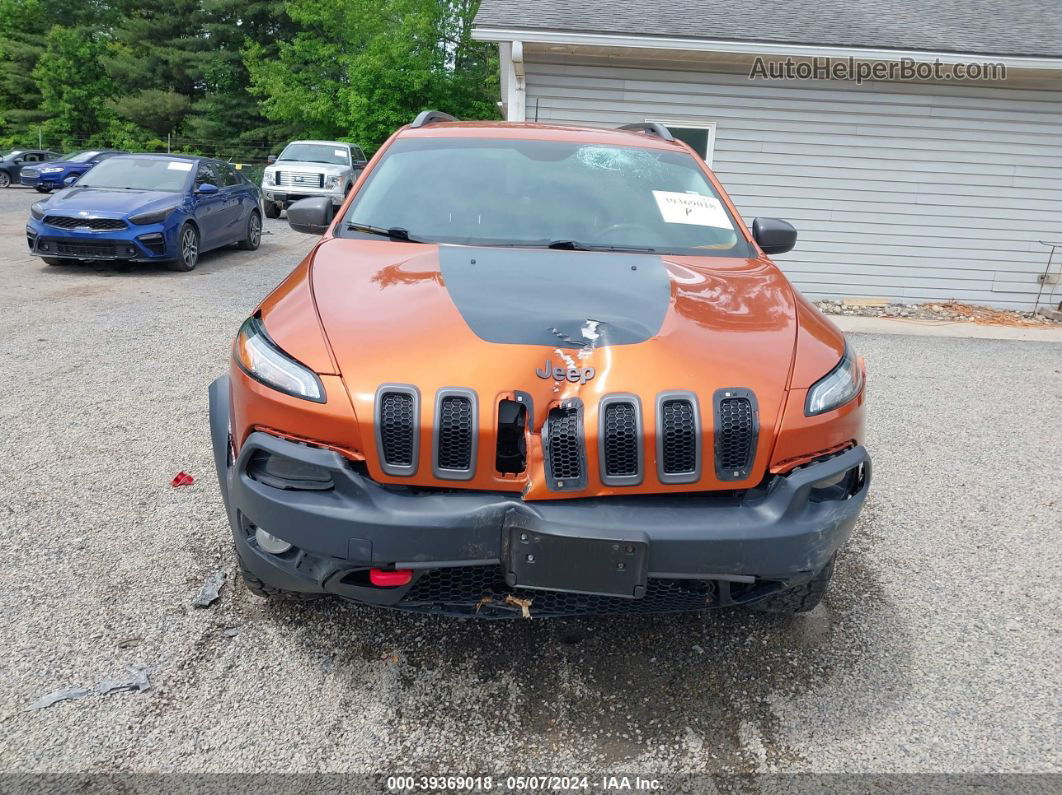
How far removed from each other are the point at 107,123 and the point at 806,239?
139 feet

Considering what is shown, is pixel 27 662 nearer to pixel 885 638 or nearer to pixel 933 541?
pixel 885 638

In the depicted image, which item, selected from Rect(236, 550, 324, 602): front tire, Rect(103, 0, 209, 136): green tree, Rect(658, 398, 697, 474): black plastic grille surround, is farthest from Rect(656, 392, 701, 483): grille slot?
Rect(103, 0, 209, 136): green tree

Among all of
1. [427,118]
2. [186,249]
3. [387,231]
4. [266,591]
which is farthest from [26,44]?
[266,591]

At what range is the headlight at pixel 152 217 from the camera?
8.97 meters

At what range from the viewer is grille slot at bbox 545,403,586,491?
1995mm

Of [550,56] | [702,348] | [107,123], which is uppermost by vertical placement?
[550,56]

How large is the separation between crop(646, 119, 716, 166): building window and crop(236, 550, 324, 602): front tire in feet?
26.3

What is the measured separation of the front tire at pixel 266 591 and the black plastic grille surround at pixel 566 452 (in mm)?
874

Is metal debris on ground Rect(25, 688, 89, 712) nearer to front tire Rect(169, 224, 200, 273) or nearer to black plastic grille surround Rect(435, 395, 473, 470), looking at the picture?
black plastic grille surround Rect(435, 395, 473, 470)

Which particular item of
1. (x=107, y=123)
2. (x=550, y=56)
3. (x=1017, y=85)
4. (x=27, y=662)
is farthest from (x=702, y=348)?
(x=107, y=123)

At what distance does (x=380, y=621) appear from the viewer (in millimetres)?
2643

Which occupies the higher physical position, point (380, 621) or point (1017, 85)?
point (1017, 85)

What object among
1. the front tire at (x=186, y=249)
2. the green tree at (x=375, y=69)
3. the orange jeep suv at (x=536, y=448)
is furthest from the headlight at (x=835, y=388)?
the green tree at (x=375, y=69)

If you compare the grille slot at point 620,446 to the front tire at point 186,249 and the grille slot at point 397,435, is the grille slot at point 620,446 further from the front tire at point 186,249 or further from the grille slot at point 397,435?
the front tire at point 186,249
